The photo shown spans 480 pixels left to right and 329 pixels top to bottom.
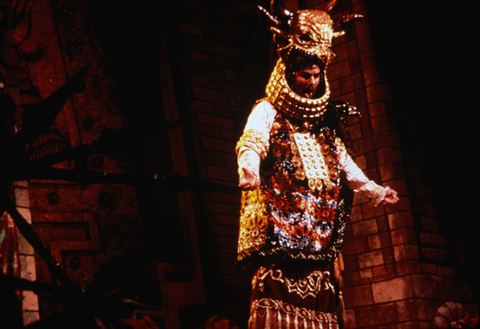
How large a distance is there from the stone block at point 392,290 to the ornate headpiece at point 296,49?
6.36ft

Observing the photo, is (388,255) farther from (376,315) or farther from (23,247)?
(23,247)

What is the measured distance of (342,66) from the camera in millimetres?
6918

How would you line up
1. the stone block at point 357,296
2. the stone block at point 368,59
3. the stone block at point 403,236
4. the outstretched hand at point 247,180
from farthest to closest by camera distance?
the stone block at point 368,59 → the stone block at point 357,296 → the stone block at point 403,236 → the outstretched hand at point 247,180

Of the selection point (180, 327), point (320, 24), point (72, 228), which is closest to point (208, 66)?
point (320, 24)

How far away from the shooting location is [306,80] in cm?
505

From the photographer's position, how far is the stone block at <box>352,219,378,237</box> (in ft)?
21.1

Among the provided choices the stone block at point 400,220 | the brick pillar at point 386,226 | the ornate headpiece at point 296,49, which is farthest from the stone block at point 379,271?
the ornate headpiece at point 296,49

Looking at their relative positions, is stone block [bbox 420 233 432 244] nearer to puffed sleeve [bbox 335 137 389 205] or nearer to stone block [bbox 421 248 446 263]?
stone block [bbox 421 248 446 263]

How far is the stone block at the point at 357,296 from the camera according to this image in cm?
632

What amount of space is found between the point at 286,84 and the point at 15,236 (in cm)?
214

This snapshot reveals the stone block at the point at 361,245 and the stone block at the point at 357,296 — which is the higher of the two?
the stone block at the point at 361,245

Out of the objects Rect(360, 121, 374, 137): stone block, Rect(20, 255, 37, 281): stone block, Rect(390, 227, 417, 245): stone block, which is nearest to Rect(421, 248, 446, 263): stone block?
Rect(390, 227, 417, 245): stone block

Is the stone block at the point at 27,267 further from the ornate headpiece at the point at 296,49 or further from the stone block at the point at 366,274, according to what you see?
the stone block at the point at 366,274

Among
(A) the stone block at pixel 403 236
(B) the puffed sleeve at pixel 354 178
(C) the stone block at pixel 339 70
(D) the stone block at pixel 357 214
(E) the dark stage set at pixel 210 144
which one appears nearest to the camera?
(B) the puffed sleeve at pixel 354 178
